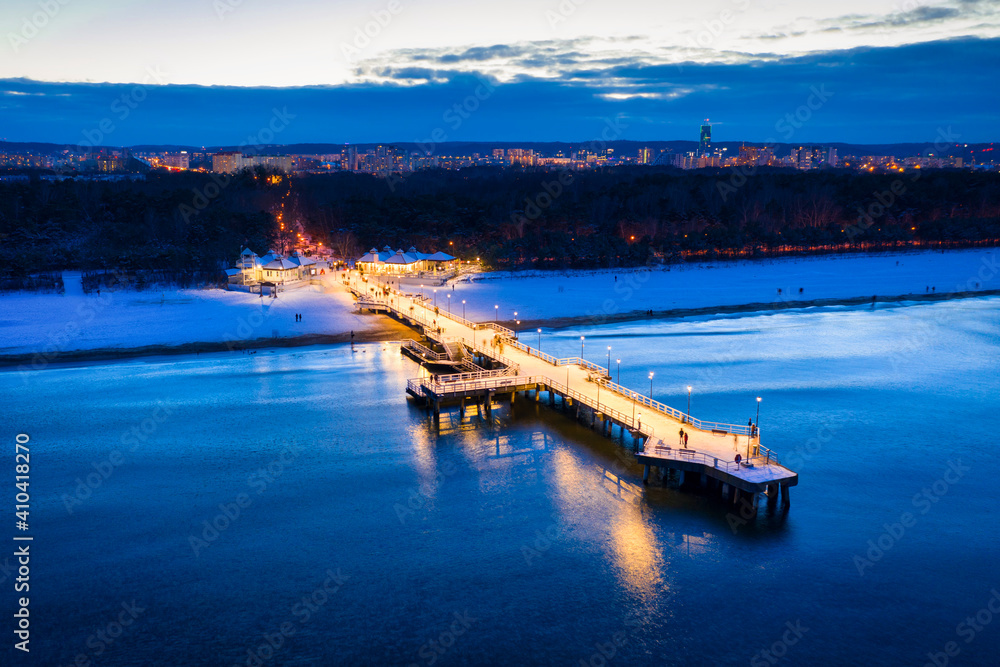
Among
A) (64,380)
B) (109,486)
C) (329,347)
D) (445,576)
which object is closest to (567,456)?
(445,576)

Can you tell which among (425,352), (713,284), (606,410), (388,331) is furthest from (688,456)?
(713,284)

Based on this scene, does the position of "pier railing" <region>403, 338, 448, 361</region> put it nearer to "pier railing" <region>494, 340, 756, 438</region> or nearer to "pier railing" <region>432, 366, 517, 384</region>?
"pier railing" <region>494, 340, 756, 438</region>

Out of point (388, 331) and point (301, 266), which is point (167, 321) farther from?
point (301, 266)

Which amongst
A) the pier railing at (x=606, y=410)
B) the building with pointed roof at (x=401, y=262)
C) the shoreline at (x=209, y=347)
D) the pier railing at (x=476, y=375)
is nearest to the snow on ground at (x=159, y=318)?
the shoreline at (x=209, y=347)

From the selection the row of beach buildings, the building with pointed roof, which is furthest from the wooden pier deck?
the building with pointed roof

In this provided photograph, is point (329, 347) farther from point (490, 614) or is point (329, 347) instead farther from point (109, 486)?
point (490, 614)
